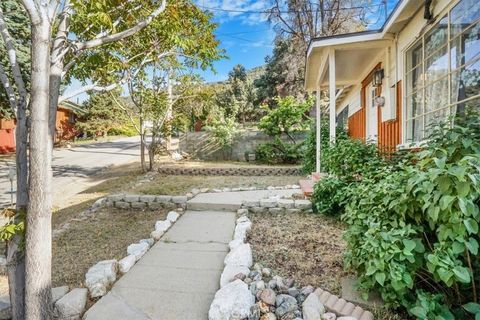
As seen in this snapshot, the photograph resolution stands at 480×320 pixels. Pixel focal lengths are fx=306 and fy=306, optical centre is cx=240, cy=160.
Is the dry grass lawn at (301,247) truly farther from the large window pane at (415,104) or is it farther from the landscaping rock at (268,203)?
the large window pane at (415,104)

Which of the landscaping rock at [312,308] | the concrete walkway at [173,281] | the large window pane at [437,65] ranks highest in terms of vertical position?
the large window pane at [437,65]

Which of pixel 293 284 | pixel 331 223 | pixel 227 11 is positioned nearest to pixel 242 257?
pixel 293 284

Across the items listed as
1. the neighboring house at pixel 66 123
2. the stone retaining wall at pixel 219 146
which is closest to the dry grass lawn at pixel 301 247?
the stone retaining wall at pixel 219 146

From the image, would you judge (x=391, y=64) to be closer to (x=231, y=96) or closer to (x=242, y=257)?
(x=242, y=257)

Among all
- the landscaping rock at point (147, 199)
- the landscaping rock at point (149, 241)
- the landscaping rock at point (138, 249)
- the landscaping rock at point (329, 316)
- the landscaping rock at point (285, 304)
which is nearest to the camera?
the landscaping rock at point (329, 316)

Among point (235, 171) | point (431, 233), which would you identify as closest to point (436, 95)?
point (431, 233)

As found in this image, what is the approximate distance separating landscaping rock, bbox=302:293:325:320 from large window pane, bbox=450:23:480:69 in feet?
8.98

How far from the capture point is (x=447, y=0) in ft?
11.3

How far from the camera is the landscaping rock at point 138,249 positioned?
3.64m

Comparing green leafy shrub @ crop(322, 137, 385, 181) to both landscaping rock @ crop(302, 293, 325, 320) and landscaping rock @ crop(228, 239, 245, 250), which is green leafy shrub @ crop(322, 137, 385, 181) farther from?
landscaping rock @ crop(302, 293, 325, 320)

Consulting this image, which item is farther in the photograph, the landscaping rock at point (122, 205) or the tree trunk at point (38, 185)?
the landscaping rock at point (122, 205)

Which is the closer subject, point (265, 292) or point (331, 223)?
point (265, 292)

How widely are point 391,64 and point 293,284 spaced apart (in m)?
4.59

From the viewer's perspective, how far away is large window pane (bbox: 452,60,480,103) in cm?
298
